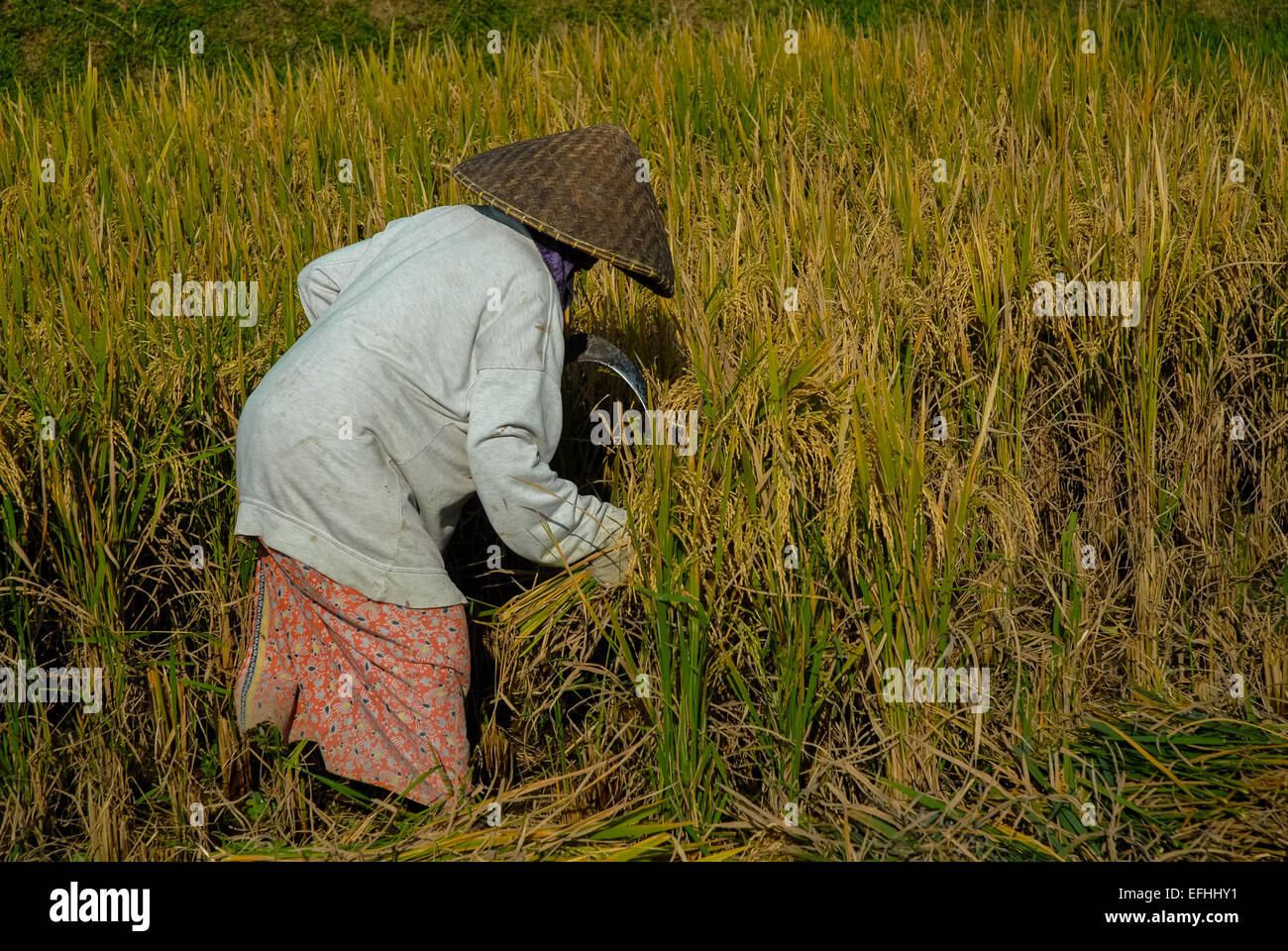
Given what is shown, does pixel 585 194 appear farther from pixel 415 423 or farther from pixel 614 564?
pixel 614 564

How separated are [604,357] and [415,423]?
35 cm

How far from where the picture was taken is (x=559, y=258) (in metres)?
1.90

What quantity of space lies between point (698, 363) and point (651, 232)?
239 mm

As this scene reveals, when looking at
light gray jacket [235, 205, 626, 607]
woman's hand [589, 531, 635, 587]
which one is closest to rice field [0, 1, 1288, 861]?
woman's hand [589, 531, 635, 587]

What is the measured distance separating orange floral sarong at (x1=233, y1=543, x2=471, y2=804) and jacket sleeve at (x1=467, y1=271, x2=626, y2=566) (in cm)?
22

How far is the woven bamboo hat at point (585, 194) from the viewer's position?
1790mm

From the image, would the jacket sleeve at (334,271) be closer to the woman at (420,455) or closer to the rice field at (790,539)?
the woman at (420,455)

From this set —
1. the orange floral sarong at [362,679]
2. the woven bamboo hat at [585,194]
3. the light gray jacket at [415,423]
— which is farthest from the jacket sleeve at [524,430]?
the orange floral sarong at [362,679]

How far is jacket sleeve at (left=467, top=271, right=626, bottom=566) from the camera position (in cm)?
171

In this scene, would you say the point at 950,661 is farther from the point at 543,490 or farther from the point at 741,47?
the point at 741,47

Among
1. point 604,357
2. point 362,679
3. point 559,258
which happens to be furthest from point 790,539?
point 362,679

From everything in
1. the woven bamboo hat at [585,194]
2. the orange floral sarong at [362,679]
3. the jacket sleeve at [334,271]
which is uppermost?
the woven bamboo hat at [585,194]

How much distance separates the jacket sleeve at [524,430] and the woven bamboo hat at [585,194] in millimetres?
105

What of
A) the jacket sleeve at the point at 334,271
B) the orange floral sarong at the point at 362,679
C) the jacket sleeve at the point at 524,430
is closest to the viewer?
the jacket sleeve at the point at 524,430
